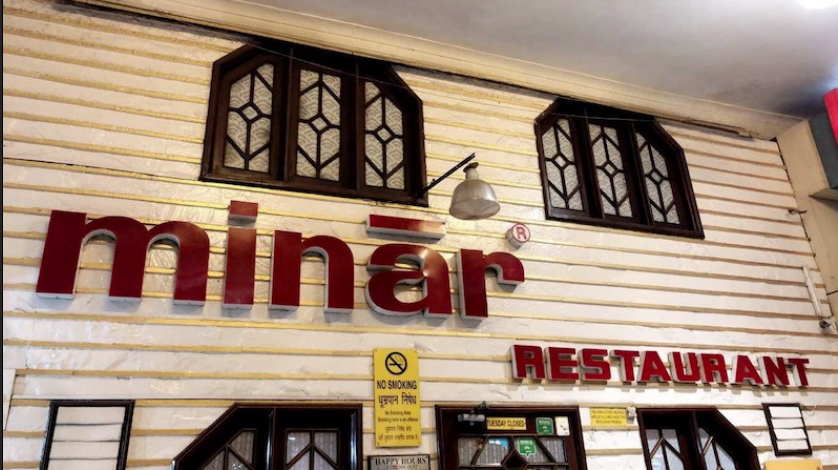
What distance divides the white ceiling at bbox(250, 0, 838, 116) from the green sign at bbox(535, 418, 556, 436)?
127 inches

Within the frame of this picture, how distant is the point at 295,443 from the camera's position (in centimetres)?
401

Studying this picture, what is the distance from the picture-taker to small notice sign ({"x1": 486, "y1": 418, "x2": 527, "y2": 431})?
4.38m

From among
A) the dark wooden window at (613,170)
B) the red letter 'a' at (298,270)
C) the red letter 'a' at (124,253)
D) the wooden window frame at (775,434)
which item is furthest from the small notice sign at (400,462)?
the wooden window frame at (775,434)

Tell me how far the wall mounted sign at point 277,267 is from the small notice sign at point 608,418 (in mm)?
1154

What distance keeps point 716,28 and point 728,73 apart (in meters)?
0.75

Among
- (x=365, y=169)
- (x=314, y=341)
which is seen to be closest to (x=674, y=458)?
(x=314, y=341)

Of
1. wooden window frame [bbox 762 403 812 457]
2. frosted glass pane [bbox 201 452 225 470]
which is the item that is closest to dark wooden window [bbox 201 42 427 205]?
A: frosted glass pane [bbox 201 452 225 470]

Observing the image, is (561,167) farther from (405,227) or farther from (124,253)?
(124,253)

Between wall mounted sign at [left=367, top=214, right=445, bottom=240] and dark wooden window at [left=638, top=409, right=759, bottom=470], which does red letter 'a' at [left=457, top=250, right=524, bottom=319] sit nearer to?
wall mounted sign at [left=367, top=214, right=445, bottom=240]

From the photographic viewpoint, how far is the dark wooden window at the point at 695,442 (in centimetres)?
493

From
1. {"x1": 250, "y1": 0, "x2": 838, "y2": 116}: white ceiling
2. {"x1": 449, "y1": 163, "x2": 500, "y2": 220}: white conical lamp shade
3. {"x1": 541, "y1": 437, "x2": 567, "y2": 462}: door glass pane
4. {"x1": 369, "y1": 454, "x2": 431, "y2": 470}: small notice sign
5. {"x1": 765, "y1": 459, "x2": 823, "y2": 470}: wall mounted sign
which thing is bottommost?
{"x1": 765, "y1": 459, "x2": 823, "y2": 470}: wall mounted sign

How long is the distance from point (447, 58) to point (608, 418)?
3315mm

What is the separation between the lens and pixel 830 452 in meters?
5.34

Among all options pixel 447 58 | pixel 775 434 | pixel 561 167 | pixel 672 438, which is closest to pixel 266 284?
pixel 447 58
